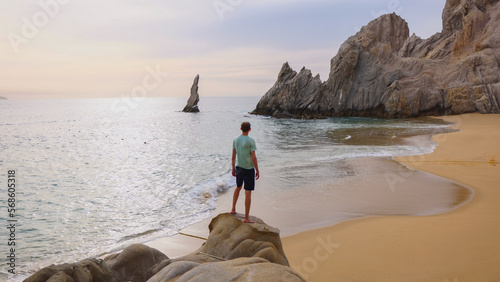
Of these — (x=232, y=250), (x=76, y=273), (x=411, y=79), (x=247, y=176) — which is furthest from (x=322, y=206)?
(x=411, y=79)

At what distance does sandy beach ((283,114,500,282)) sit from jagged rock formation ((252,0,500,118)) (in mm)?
48129

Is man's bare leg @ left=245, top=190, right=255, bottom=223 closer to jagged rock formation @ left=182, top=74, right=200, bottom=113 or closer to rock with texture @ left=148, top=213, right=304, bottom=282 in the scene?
rock with texture @ left=148, top=213, right=304, bottom=282

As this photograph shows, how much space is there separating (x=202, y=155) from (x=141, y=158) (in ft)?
14.1

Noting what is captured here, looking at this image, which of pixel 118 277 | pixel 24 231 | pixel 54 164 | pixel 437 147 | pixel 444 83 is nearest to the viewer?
pixel 118 277

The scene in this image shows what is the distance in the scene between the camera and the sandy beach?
609 cm

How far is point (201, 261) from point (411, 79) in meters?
61.5

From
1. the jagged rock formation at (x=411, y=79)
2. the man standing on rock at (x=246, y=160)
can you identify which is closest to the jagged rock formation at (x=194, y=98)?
the jagged rock formation at (x=411, y=79)

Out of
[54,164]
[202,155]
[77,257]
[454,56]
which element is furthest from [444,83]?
[77,257]

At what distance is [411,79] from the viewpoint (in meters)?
57.7

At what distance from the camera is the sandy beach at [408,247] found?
20.0 ft

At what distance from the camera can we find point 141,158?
2348 cm

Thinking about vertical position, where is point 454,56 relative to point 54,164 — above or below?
above

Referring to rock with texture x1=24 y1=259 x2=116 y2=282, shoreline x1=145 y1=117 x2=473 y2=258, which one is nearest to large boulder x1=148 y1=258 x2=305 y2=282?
rock with texture x1=24 y1=259 x2=116 y2=282

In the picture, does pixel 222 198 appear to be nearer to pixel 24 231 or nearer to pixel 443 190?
pixel 24 231
